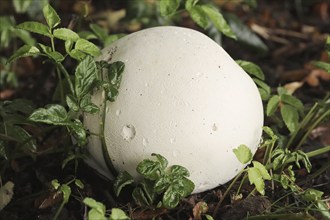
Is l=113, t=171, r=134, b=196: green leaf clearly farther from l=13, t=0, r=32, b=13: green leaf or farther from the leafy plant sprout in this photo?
l=13, t=0, r=32, b=13: green leaf

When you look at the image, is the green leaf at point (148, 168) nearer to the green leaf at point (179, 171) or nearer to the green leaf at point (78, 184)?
the green leaf at point (179, 171)

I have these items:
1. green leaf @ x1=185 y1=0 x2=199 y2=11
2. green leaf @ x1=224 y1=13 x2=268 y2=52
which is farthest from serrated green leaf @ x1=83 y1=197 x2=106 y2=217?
green leaf @ x1=224 y1=13 x2=268 y2=52

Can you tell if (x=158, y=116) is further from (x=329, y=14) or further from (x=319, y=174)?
(x=329, y=14)

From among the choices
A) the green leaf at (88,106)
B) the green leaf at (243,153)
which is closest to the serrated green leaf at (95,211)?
the green leaf at (88,106)

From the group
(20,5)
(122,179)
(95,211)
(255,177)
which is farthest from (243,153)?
(20,5)

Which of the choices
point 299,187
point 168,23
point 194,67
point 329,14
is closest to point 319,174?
point 299,187

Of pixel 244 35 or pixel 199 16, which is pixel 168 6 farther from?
pixel 244 35
